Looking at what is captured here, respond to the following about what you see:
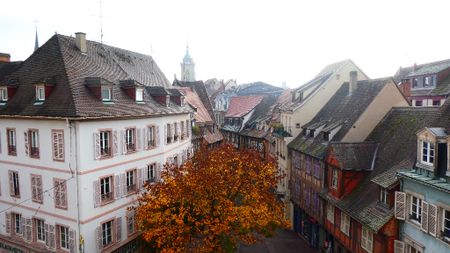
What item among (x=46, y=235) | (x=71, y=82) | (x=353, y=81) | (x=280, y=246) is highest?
(x=353, y=81)

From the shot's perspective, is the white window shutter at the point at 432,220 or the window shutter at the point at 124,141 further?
the window shutter at the point at 124,141

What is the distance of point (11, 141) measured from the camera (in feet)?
92.9

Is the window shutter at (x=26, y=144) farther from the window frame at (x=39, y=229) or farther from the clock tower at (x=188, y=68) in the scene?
the clock tower at (x=188, y=68)

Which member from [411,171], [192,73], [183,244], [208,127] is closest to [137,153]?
[183,244]

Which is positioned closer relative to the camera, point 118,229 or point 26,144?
point 26,144

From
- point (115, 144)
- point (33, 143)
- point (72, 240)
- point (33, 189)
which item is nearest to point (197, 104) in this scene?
point (115, 144)

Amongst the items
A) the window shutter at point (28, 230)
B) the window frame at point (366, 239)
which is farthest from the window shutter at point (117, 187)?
the window frame at point (366, 239)

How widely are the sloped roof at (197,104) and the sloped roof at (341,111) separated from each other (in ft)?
67.0

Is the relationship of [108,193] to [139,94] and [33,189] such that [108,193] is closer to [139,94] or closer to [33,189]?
[33,189]

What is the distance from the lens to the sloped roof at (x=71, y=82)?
25.1m

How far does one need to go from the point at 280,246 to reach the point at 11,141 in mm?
24462

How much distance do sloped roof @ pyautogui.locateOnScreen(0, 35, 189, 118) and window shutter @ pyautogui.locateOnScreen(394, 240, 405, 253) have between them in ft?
63.3

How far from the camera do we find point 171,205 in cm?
2372

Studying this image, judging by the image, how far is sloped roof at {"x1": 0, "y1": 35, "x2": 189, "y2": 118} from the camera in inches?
987
